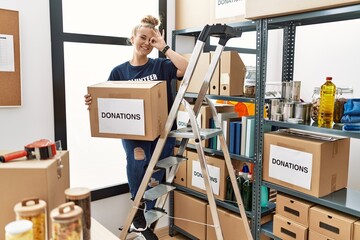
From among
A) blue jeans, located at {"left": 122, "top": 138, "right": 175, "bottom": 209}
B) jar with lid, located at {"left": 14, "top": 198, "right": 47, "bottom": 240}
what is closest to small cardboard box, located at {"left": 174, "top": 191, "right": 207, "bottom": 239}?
blue jeans, located at {"left": 122, "top": 138, "right": 175, "bottom": 209}

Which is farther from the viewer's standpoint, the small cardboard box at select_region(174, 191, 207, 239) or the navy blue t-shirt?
the small cardboard box at select_region(174, 191, 207, 239)

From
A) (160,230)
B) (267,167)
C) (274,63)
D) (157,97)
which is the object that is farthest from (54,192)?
(274,63)

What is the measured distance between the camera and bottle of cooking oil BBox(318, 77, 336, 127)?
187 cm

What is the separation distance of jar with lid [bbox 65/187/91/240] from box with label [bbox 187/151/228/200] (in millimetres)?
1463

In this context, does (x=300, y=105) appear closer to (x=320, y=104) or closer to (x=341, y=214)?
(x=320, y=104)

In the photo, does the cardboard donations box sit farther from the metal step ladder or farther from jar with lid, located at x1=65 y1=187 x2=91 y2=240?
jar with lid, located at x1=65 y1=187 x2=91 y2=240

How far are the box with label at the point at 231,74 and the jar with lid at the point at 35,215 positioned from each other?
5.39ft

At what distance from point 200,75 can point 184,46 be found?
53 cm

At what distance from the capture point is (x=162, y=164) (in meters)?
1.97

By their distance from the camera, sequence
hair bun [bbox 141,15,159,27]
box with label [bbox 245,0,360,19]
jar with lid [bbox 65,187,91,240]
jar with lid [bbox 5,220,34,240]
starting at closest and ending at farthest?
jar with lid [bbox 5,220,34,240]
jar with lid [bbox 65,187,91,240]
box with label [bbox 245,0,360,19]
hair bun [bbox 141,15,159,27]

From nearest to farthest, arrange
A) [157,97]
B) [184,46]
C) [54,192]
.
→ [54,192] < [157,97] < [184,46]

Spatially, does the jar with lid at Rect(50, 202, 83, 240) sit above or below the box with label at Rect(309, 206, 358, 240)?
above

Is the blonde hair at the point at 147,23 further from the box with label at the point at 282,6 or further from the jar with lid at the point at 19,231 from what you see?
the jar with lid at the point at 19,231

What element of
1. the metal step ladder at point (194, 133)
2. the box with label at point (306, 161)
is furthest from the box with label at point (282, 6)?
the box with label at point (306, 161)
